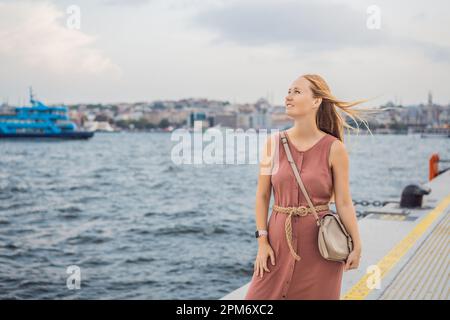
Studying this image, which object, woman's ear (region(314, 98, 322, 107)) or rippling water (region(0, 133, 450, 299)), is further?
rippling water (region(0, 133, 450, 299))

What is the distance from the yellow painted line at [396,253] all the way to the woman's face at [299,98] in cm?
364

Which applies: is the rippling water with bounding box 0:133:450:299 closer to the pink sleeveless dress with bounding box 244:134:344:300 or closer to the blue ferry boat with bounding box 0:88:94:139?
the pink sleeveless dress with bounding box 244:134:344:300

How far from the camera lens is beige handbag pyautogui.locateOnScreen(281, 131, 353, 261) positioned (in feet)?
8.86

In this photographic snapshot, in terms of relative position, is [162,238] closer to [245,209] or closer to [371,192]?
[245,209]

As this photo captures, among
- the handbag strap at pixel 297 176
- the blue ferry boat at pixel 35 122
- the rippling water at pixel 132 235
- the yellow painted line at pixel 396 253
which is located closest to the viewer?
the handbag strap at pixel 297 176

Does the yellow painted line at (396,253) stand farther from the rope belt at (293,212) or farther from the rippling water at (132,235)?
the rope belt at (293,212)

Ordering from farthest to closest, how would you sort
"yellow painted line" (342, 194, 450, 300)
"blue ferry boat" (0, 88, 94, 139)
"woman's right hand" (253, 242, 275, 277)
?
"blue ferry boat" (0, 88, 94, 139)
"yellow painted line" (342, 194, 450, 300)
"woman's right hand" (253, 242, 275, 277)

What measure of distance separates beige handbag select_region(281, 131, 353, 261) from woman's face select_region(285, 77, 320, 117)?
0.17 m

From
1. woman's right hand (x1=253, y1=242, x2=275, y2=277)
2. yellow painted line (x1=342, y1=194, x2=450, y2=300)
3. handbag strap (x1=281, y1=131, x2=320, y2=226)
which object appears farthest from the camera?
yellow painted line (x1=342, y1=194, x2=450, y2=300)

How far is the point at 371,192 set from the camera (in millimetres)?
31062

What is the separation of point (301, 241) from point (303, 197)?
21cm

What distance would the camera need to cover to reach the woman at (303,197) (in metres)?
2.73

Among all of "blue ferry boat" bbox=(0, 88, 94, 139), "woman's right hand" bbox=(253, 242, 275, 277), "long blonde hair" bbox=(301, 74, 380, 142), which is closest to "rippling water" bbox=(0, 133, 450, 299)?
"long blonde hair" bbox=(301, 74, 380, 142)

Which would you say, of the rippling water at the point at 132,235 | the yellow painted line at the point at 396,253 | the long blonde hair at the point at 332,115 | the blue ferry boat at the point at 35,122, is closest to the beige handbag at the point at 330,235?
the long blonde hair at the point at 332,115
